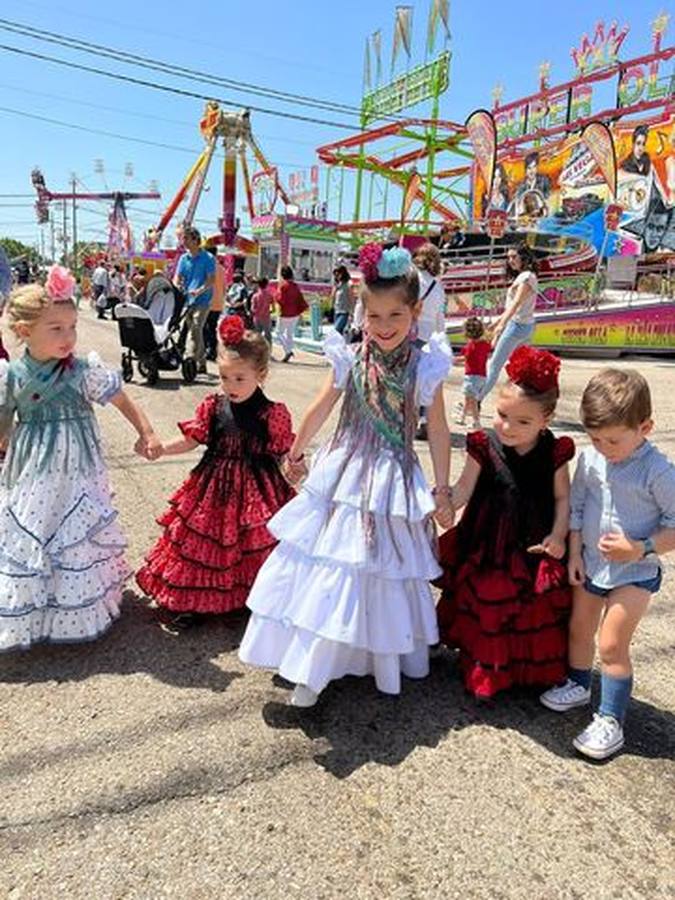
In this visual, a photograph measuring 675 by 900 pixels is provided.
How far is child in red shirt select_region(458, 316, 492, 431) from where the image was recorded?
268 inches

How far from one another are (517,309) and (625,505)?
14.2 ft

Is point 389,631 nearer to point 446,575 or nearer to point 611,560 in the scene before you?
point 446,575

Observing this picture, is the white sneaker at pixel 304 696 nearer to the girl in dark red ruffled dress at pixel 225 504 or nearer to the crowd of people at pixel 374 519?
the crowd of people at pixel 374 519

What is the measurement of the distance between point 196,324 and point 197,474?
6.49 m

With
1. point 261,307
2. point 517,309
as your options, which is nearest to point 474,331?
point 517,309

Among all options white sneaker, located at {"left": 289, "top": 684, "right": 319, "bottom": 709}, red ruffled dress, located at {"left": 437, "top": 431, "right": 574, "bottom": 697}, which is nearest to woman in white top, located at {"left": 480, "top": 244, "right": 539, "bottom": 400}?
red ruffled dress, located at {"left": 437, "top": 431, "right": 574, "bottom": 697}

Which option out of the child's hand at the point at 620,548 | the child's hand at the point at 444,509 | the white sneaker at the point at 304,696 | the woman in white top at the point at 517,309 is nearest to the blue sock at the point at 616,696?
the child's hand at the point at 620,548

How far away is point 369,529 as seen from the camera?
234cm

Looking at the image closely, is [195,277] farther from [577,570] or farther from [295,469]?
[577,570]

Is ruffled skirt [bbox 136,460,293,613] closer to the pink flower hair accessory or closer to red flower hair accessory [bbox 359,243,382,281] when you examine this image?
the pink flower hair accessory

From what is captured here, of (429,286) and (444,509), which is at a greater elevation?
(429,286)

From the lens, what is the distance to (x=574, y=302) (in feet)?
51.3

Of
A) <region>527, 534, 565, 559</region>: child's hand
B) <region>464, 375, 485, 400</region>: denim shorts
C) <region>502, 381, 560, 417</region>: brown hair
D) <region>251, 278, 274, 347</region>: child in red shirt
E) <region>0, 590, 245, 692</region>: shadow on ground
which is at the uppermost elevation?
<region>251, 278, 274, 347</region>: child in red shirt

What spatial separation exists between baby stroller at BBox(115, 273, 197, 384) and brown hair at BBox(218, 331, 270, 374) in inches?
232
